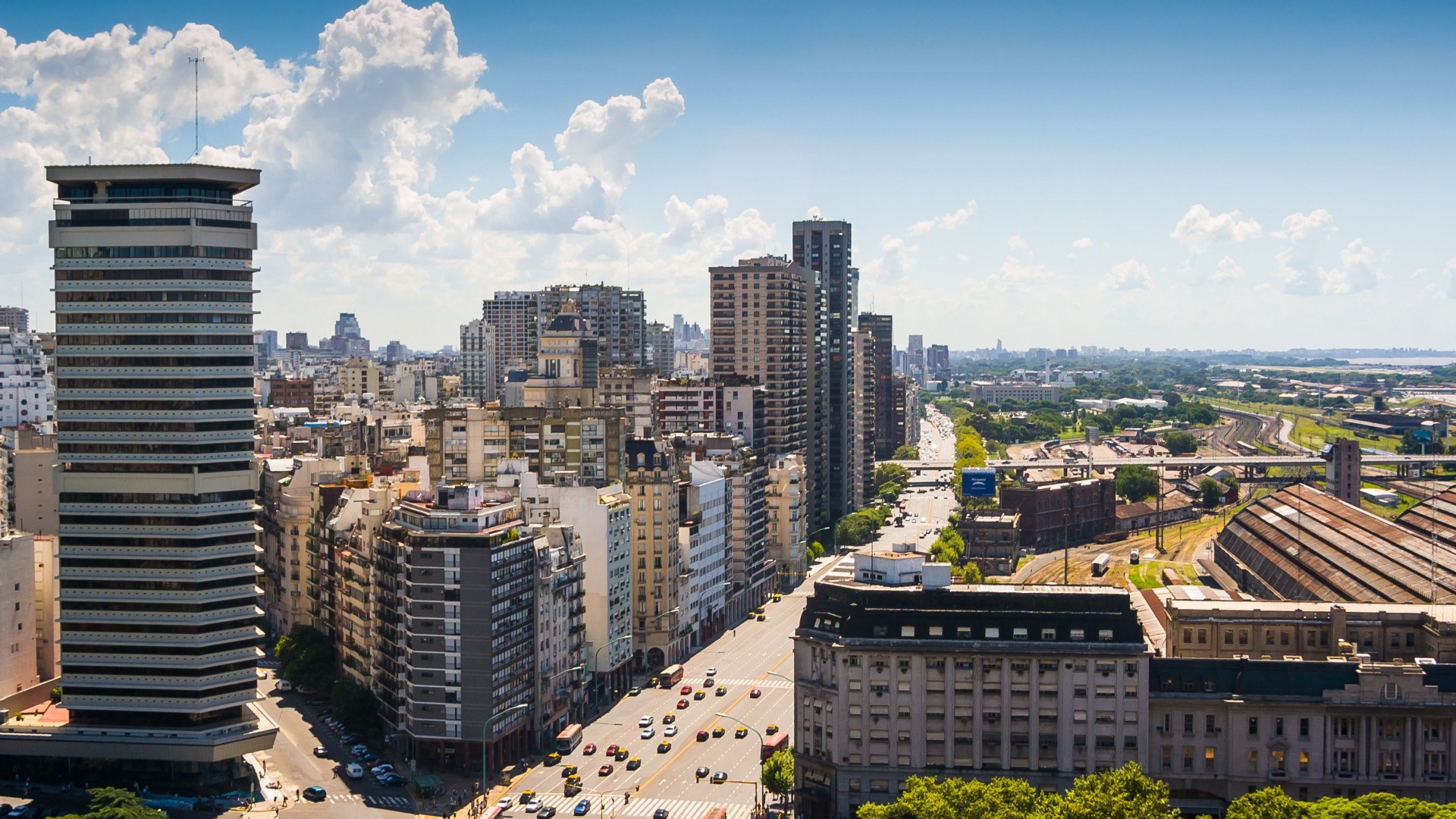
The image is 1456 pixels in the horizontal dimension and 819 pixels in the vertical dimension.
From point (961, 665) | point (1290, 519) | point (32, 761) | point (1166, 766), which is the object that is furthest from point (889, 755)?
point (1290, 519)

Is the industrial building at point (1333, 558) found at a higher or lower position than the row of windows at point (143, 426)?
lower

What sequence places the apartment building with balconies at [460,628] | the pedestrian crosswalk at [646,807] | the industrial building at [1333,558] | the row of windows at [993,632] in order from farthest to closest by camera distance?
the industrial building at [1333,558], the apartment building with balconies at [460,628], the pedestrian crosswalk at [646,807], the row of windows at [993,632]

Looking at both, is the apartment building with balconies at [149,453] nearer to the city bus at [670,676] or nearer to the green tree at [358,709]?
the green tree at [358,709]

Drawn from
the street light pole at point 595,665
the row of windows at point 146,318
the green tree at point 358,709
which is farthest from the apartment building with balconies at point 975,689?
the row of windows at point 146,318

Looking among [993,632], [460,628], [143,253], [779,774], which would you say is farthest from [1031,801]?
[143,253]

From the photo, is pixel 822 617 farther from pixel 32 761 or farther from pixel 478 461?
pixel 478 461

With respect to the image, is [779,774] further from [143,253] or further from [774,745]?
[143,253]

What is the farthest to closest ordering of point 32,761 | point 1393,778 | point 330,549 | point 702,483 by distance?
point 702,483 < point 330,549 < point 32,761 < point 1393,778
